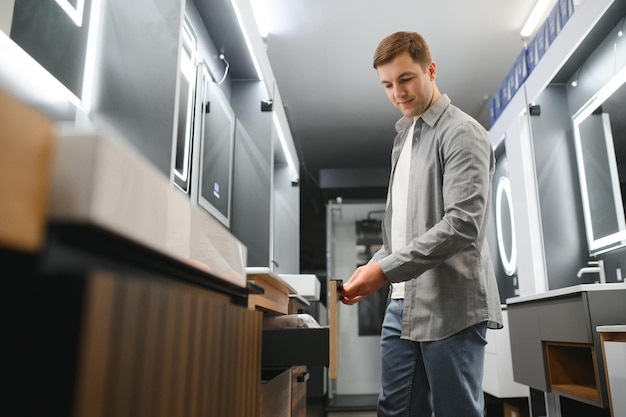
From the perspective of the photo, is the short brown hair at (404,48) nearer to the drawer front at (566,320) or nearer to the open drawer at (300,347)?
the open drawer at (300,347)

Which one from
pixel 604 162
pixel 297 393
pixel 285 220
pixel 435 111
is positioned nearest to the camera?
pixel 435 111

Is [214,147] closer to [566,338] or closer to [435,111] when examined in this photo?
[435,111]

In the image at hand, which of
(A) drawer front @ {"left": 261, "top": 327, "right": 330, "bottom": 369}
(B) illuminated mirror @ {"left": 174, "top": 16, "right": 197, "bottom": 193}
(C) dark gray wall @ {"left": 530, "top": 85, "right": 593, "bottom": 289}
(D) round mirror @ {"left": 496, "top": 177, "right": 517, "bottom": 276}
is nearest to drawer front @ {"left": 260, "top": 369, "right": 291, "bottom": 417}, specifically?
(A) drawer front @ {"left": 261, "top": 327, "right": 330, "bottom": 369}

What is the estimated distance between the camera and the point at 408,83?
1515 mm

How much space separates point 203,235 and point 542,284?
2597 mm

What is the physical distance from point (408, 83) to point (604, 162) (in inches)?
61.9

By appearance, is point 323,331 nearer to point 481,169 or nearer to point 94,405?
point 481,169

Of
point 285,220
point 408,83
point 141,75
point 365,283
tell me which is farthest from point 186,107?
point 285,220

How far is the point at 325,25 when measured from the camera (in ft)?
11.5

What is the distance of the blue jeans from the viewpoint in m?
1.24

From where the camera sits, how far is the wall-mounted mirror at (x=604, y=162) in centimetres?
243

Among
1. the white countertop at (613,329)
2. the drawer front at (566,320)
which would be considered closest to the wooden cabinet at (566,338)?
the drawer front at (566,320)

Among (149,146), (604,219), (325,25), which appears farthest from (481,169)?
(325,25)

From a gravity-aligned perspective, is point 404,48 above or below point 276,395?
above
